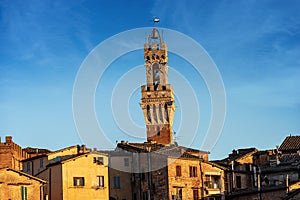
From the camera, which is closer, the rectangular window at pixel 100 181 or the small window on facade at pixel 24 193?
the small window on facade at pixel 24 193

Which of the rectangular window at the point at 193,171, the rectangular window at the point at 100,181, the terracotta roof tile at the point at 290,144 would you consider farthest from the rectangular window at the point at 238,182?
the rectangular window at the point at 100,181

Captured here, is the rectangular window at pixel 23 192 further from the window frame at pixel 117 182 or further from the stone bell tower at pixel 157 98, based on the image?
the stone bell tower at pixel 157 98

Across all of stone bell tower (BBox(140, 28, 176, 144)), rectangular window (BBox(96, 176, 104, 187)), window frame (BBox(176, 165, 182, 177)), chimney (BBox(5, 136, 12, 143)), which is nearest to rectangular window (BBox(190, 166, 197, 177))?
window frame (BBox(176, 165, 182, 177))

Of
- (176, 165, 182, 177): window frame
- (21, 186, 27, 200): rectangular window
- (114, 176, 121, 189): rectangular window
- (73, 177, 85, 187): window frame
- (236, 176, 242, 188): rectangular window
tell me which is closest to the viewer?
(21, 186, 27, 200): rectangular window

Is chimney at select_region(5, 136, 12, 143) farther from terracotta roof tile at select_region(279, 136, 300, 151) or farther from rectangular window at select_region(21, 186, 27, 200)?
terracotta roof tile at select_region(279, 136, 300, 151)

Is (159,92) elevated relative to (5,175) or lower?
elevated

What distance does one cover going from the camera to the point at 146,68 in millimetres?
137250

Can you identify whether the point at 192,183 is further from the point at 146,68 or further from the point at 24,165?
the point at 146,68

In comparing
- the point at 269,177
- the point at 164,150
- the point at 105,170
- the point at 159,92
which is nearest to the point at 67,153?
the point at 105,170

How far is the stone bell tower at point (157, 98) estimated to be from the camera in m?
130

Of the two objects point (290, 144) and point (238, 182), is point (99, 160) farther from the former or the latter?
point (290, 144)

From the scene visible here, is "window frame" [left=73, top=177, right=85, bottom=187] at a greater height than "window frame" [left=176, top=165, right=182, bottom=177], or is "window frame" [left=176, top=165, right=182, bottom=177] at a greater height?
"window frame" [left=176, top=165, right=182, bottom=177]

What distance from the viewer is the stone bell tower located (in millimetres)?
129875

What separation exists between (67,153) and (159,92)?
154 ft
